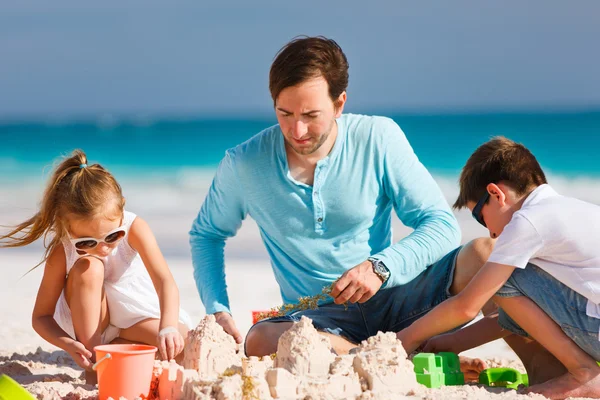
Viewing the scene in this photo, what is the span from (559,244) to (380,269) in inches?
27.8

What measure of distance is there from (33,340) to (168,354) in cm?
175

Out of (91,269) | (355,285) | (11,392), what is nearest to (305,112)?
(355,285)

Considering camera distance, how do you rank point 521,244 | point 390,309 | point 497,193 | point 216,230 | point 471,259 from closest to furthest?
point 521,244 → point 497,193 → point 471,259 → point 390,309 → point 216,230

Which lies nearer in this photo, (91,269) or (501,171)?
(501,171)

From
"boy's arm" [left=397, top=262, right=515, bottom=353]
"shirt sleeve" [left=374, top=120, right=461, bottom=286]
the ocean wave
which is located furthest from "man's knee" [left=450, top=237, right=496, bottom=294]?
the ocean wave

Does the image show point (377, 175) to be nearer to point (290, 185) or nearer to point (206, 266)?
point (290, 185)

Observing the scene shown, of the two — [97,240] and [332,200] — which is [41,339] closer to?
[97,240]

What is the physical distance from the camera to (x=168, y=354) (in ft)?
9.30

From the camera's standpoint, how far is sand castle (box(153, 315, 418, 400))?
2107 millimetres

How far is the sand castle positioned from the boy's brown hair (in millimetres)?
733

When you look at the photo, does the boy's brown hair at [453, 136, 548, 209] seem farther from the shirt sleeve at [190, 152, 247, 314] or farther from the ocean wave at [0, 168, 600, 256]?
the ocean wave at [0, 168, 600, 256]

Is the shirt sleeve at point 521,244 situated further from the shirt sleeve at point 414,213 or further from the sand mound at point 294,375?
the shirt sleeve at point 414,213

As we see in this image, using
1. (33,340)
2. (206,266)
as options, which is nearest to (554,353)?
(206,266)

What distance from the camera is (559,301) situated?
8.40 ft
